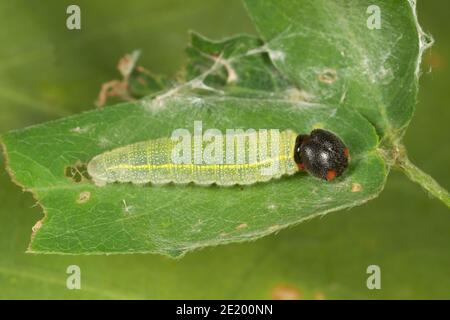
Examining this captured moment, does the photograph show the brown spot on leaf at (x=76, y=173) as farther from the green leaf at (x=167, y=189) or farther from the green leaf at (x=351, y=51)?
the green leaf at (x=351, y=51)

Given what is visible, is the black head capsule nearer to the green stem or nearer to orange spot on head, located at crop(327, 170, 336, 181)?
orange spot on head, located at crop(327, 170, 336, 181)

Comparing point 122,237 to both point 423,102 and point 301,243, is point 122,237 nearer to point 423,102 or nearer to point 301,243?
point 301,243

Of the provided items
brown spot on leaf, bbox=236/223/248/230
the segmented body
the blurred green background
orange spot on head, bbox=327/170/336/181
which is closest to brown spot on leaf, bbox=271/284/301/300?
the blurred green background

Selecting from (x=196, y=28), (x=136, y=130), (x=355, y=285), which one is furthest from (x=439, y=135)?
(x=136, y=130)

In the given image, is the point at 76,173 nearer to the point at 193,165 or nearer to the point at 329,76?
the point at 193,165

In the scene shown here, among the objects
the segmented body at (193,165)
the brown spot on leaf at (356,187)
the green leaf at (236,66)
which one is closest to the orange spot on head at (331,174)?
the brown spot on leaf at (356,187)

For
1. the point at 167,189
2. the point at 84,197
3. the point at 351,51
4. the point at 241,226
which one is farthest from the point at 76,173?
the point at 351,51
